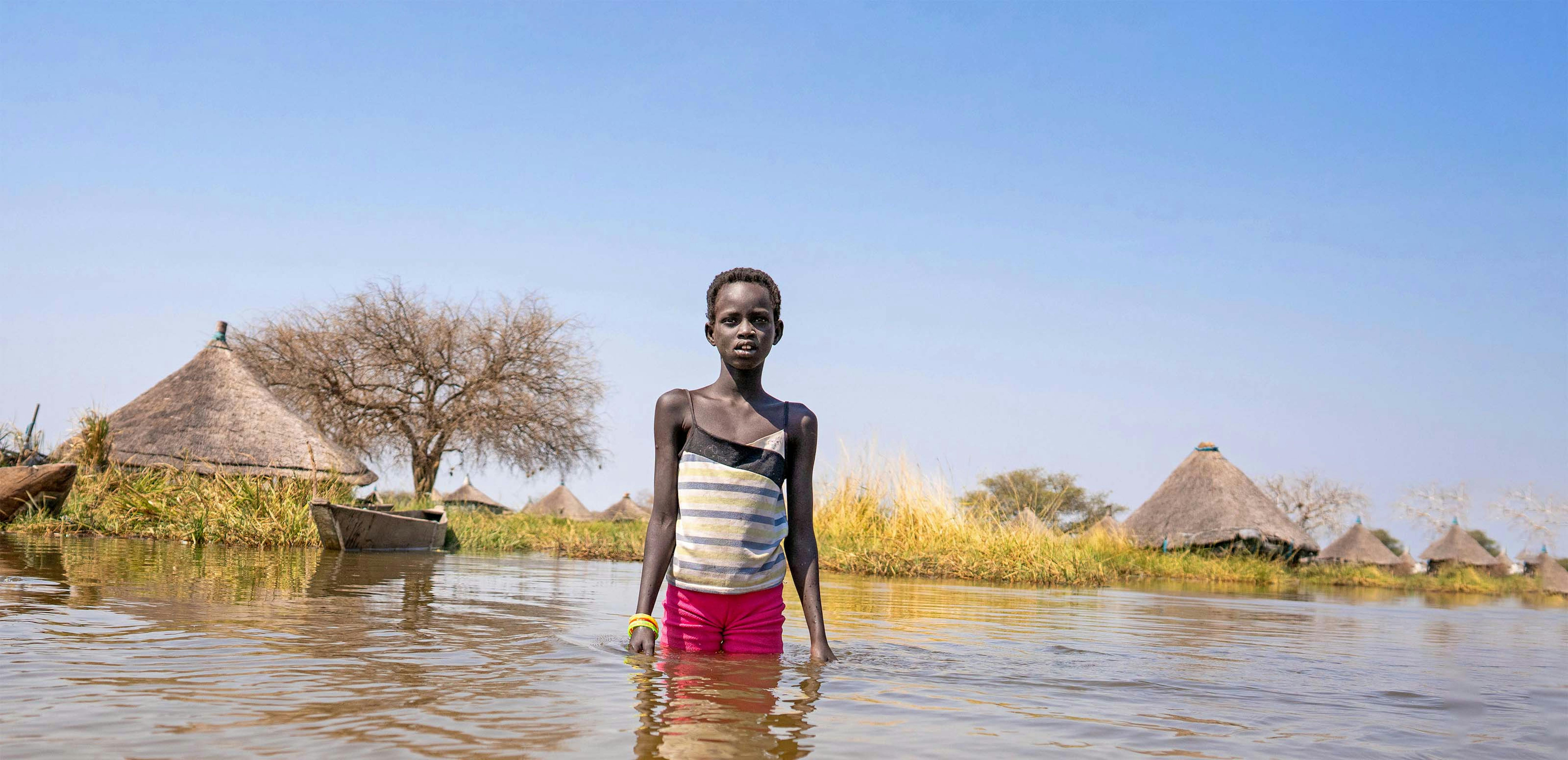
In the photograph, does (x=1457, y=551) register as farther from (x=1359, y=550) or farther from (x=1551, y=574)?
(x=1359, y=550)

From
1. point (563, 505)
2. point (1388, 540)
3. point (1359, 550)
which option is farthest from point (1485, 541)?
point (563, 505)

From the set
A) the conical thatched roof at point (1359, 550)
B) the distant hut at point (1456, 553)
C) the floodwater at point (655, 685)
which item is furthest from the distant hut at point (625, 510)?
the floodwater at point (655, 685)

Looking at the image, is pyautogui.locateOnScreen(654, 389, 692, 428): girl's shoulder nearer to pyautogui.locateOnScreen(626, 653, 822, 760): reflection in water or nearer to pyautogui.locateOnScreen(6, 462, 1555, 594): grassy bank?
pyautogui.locateOnScreen(626, 653, 822, 760): reflection in water

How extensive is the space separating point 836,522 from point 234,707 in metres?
11.4

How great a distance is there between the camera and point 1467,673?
4281 millimetres

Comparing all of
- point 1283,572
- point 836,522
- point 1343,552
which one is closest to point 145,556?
point 836,522

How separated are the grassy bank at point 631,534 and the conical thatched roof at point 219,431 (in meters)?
1.02

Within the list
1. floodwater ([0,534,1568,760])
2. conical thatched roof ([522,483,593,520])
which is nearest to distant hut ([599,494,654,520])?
conical thatched roof ([522,483,593,520])

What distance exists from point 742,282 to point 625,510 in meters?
37.0

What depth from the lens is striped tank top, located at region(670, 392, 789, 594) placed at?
3031 millimetres

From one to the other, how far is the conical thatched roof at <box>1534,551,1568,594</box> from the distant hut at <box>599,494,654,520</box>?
26843mm

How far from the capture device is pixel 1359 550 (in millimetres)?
29875

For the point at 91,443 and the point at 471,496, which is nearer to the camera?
the point at 91,443

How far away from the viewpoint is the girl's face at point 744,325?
3092mm
